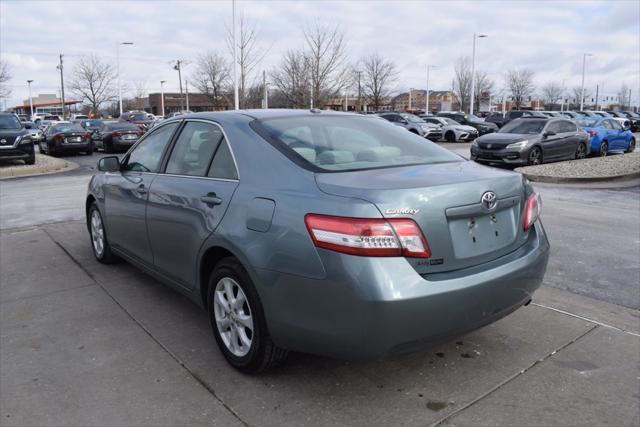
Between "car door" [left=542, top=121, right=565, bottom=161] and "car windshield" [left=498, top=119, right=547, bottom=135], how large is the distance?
227mm

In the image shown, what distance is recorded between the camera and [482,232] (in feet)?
9.76

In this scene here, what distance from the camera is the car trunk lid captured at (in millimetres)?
2721

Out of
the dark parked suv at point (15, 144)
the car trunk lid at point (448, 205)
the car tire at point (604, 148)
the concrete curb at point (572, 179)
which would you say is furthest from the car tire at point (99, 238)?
the car tire at point (604, 148)

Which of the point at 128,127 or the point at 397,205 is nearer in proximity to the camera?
the point at 397,205

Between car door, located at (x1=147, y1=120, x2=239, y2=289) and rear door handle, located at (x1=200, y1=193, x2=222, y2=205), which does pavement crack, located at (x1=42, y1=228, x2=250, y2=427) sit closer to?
car door, located at (x1=147, y1=120, x2=239, y2=289)

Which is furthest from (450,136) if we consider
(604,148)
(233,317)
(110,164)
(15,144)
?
(233,317)

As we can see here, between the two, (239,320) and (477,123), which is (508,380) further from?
(477,123)

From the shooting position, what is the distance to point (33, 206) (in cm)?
966

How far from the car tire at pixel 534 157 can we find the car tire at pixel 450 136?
12.5 meters

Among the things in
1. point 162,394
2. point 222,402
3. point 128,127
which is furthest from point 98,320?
point 128,127

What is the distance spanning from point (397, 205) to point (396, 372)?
3.99ft

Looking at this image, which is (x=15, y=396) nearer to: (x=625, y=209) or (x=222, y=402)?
(x=222, y=402)

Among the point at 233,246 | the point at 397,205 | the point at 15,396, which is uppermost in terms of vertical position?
the point at 397,205

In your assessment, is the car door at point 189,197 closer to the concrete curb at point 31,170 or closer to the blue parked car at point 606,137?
the concrete curb at point 31,170
